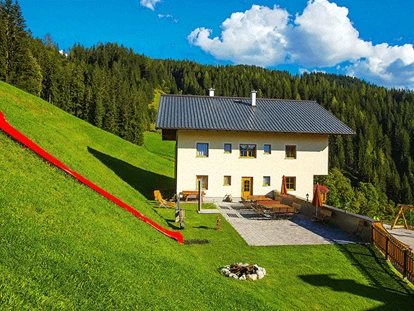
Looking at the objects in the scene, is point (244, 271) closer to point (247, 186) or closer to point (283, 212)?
point (283, 212)

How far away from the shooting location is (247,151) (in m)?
24.8

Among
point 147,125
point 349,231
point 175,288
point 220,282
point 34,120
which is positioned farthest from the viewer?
point 147,125

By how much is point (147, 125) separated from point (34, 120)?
77210 mm

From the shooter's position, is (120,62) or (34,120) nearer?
(34,120)

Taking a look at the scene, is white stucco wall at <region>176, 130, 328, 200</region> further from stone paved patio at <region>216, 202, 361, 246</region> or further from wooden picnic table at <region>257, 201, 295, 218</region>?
wooden picnic table at <region>257, 201, 295, 218</region>

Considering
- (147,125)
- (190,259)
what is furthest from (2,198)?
(147,125)

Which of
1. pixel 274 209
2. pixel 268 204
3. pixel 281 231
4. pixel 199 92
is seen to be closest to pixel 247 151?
pixel 268 204

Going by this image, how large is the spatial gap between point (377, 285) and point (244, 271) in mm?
4355

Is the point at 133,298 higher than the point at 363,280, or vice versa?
the point at 133,298

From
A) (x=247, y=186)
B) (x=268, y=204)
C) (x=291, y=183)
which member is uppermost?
(x=291, y=183)

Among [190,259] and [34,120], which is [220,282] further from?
[34,120]

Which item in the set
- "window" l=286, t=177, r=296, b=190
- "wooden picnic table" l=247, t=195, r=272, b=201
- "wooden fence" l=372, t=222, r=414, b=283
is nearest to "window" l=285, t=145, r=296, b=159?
"window" l=286, t=177, r=296, b=190

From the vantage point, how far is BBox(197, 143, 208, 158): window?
24062 millimetres

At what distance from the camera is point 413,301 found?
8984 mm
